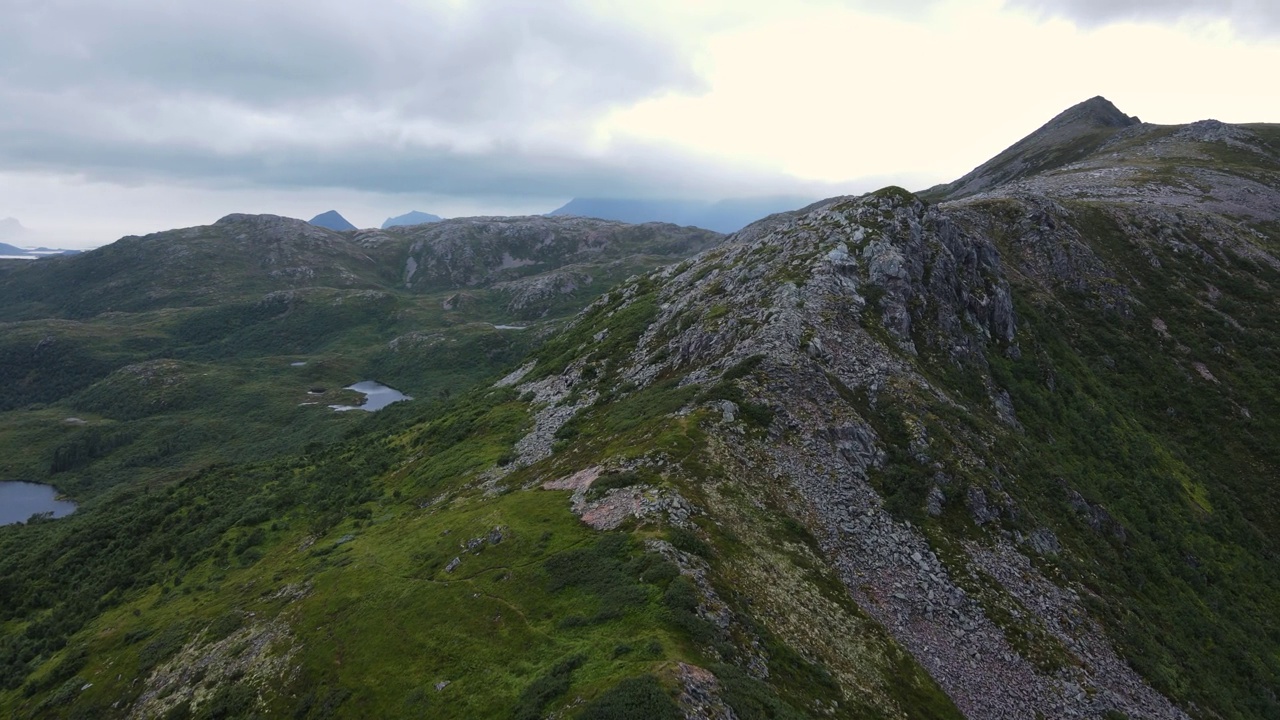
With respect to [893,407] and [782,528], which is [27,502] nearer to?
[782,528]

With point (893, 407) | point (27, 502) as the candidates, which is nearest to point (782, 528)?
point (893, 407)

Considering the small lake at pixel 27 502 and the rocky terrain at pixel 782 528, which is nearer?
the rocky terrain at pixel 782 528

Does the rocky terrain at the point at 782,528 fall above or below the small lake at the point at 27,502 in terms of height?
above

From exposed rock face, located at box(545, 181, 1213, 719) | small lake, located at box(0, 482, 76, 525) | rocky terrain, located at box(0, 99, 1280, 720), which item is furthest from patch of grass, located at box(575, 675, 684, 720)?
small lake, located at box(0, 482, 76, 525)

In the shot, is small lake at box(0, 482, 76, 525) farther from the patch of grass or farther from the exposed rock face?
the patch of grass

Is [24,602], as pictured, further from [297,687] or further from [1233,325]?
[1233,325]

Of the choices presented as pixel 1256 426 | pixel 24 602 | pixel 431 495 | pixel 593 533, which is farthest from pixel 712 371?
pixel 24 602

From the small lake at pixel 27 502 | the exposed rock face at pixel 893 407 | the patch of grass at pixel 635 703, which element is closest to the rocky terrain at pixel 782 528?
the patch of grass at pixel 635 703

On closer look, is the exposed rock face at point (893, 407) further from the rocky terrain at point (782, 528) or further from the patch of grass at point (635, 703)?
the patch of grass at point (635, 703)
